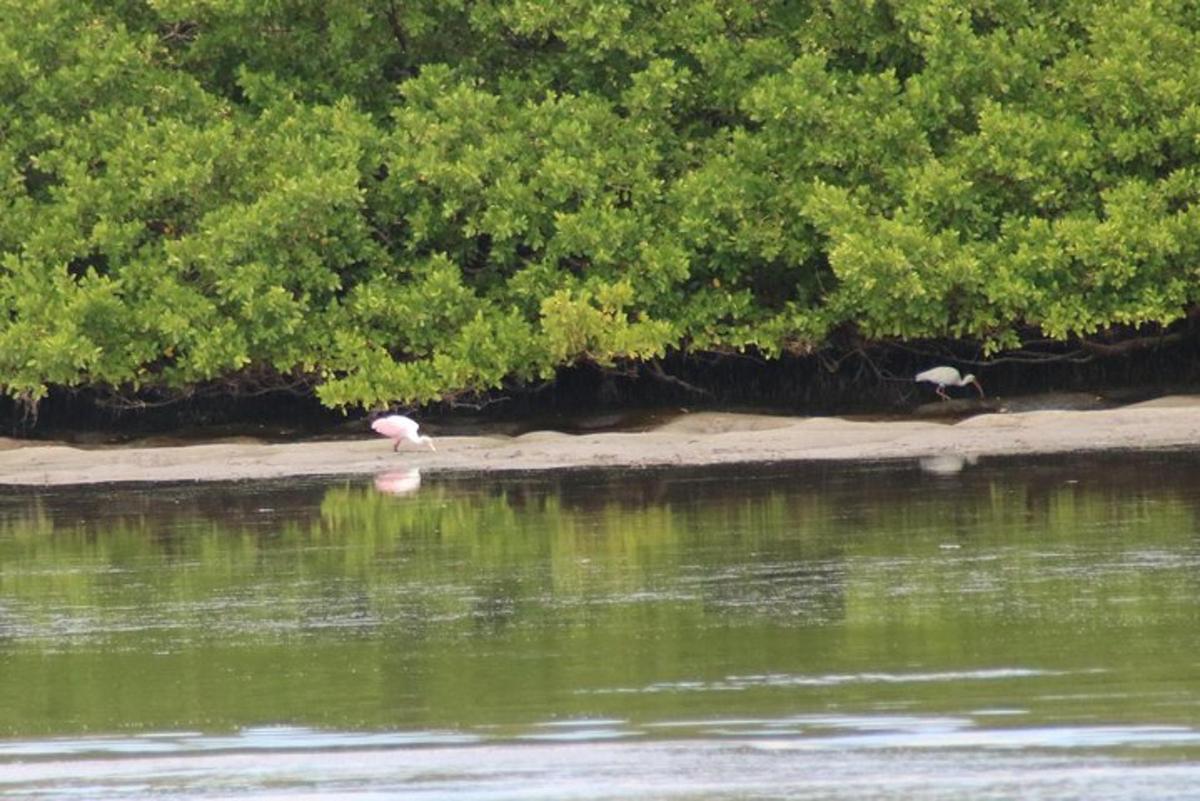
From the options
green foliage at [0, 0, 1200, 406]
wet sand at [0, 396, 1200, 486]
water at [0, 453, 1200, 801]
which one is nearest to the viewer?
water at [0, 453, 1200, 801]

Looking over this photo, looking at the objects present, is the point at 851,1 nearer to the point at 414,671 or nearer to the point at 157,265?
the point at 157,265

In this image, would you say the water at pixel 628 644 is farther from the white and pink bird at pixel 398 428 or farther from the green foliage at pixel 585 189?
the green foliage at pixel 585 189

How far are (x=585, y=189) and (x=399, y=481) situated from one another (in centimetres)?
453

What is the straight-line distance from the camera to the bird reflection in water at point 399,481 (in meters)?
19.2

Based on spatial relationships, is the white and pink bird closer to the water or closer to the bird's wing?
the bird's wing

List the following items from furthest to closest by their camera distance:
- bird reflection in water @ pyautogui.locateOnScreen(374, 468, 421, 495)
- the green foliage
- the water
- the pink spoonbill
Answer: the pink spoonbill, the green foliage, bird reflection in water @ pyautogui.locateOnScreen(374, 468, 421, 495), the water

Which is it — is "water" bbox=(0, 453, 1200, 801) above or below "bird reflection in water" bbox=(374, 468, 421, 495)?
below

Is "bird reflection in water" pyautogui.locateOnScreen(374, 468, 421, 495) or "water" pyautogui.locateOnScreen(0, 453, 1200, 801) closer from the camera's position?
"water" pyautogui.locateOnScreen(0, 453, 1200, 801)

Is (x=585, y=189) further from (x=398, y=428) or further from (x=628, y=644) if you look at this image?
(x=628, y=644)

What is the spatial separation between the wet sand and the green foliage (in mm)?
1077

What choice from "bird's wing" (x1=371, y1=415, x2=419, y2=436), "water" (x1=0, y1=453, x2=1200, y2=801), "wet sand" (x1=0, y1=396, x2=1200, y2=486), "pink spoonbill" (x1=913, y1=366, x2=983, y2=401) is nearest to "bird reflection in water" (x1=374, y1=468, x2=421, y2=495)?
"wet sand" (x1=0, y1=396, x2=1200, y2=486)

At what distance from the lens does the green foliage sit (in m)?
22.5

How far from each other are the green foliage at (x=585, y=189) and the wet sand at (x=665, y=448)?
1077 millimetres

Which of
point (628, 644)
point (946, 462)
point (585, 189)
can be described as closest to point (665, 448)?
point (946, 462)
